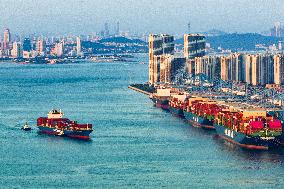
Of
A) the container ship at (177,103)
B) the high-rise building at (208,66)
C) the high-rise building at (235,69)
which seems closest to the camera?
the container ship at (177,103)

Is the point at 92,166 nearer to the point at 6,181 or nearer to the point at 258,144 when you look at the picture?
the point at 6,181

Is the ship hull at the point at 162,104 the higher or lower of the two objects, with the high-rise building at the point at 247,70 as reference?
lower

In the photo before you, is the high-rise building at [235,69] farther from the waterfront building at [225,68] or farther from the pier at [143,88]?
the pier at [143,88]

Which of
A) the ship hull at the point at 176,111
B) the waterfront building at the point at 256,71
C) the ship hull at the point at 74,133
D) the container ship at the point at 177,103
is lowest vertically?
the ship hull at the point at 74,133

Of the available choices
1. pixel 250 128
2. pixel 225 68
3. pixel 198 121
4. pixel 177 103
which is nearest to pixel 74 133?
pixel 198 121

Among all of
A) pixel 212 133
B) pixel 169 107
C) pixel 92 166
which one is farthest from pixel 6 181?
pixel 169 107

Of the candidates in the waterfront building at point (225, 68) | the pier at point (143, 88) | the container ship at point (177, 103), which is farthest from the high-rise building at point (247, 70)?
the container ship at point (177, 103)
